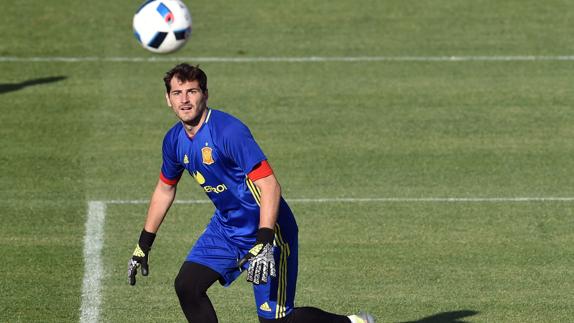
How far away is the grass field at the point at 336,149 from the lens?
11.4 m

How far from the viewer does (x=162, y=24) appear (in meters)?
14.4

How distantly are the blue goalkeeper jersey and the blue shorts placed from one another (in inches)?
3.4

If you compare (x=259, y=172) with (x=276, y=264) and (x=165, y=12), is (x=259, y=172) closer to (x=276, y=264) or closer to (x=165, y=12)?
(x=276, y=264)

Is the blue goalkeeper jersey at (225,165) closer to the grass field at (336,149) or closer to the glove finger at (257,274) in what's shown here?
the glove finger at (257,274)

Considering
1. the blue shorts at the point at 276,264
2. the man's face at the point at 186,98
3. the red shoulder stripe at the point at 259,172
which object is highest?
the man's face at the point at 186,98

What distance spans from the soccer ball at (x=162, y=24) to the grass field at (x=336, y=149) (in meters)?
1.55

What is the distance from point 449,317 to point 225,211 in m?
2.77

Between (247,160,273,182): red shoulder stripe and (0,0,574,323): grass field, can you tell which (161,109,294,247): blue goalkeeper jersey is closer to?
(247,160,273,182): red shoulder stripe

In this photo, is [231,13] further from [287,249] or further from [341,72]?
[287,249]

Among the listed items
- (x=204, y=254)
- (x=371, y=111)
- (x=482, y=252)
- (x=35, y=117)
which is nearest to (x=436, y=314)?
(x=482, y=252)

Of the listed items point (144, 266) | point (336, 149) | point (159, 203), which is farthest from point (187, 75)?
point (336, 149)

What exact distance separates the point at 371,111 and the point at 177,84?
831 cm

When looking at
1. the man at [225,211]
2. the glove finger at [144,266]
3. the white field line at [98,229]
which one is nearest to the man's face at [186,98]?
the man at [225,211]

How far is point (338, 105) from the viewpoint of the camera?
Result: 54.9ft
